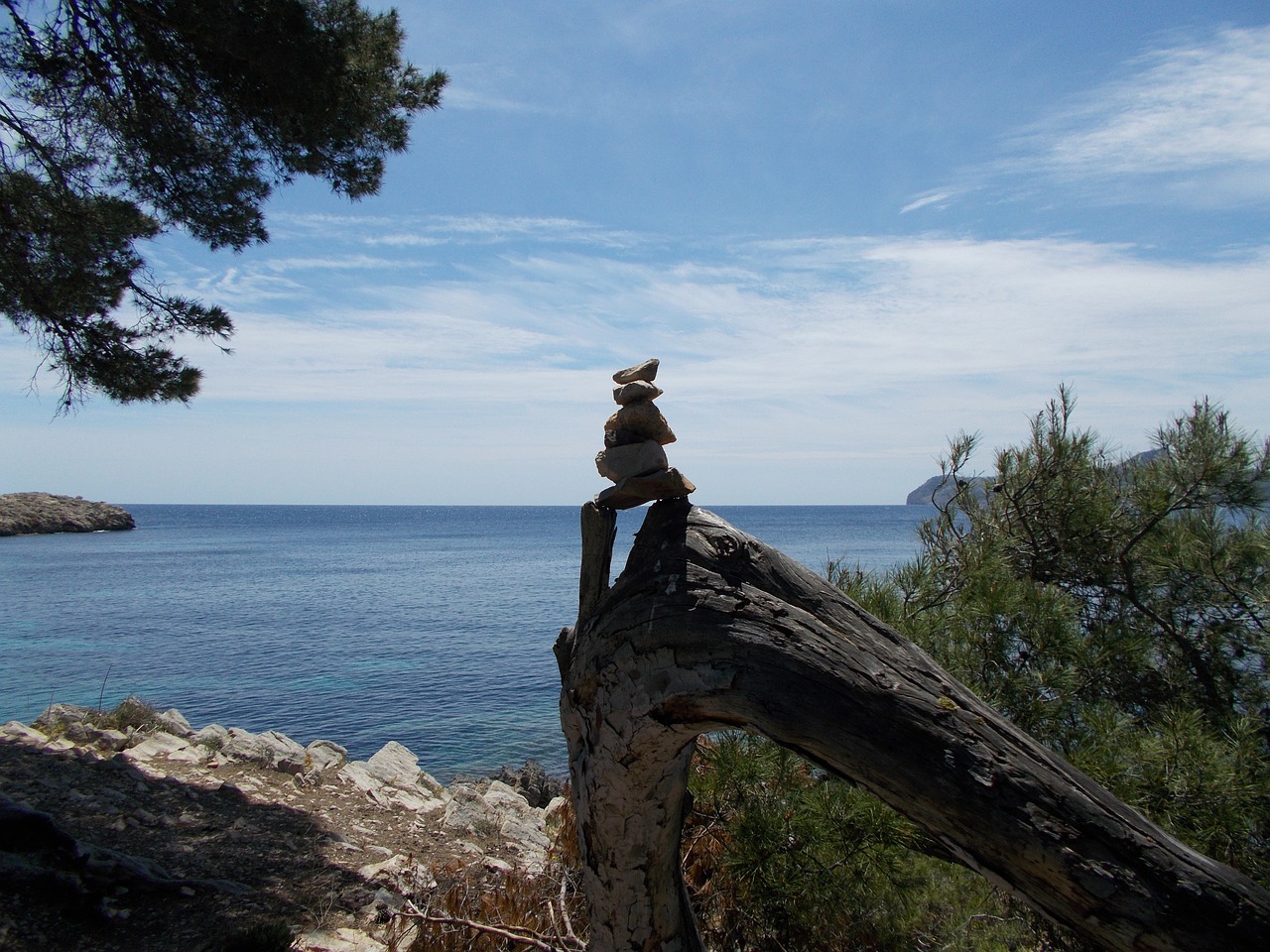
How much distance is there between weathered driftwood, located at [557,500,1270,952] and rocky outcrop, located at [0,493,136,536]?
96551 millimetres

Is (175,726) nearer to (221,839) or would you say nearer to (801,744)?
(221,839)

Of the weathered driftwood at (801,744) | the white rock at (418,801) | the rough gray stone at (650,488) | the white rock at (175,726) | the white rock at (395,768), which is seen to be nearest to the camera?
the weathered driftwood at (801,744)

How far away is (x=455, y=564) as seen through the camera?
167 ft

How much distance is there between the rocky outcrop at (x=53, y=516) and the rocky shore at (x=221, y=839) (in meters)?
89.7

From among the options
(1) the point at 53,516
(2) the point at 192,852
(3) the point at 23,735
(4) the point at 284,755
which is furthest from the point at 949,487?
(1) the point at 53,516

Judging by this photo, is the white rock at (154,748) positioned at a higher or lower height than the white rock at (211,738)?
higher

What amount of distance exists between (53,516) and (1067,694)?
345ft

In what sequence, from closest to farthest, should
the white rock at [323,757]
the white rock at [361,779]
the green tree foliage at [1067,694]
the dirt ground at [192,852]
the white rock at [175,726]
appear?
the green tree foliage at [1067,694], the dirt ground at [192,852], the white rock at [361,779], the white rock at [323,757], the white rock at [175,726]

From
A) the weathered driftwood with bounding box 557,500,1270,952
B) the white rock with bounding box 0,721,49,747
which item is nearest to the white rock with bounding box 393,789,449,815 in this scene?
the white rock with bounding box 0,721,49,747

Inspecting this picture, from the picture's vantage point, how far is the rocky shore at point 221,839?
4473 mm

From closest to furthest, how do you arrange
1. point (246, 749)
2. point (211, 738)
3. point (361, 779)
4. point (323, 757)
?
1. point (361, 779)
2. point (246, 749)
3. point (211, 738)
4. point (323, 757)

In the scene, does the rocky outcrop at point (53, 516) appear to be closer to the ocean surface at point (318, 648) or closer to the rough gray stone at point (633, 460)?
the ocean surface at point (318, 648)

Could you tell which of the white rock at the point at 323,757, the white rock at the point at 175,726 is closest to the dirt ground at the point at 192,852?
the white rock at the point at 323,757

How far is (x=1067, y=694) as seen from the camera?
12.6 feet
